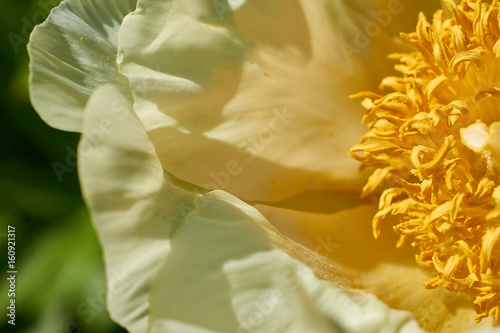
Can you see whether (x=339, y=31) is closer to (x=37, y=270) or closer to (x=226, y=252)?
(x=226, y=252)

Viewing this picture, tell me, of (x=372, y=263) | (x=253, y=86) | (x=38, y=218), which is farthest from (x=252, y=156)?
(x=38, y=218)

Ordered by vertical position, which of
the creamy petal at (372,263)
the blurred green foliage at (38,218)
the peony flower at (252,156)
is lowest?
the blurred green foliage at (38,218)

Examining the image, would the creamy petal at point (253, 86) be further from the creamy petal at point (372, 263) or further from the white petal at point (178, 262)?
the white petal at point (178, 262)

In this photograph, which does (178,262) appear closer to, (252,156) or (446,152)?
(252,156)

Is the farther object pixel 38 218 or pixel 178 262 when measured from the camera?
pixel 38 218

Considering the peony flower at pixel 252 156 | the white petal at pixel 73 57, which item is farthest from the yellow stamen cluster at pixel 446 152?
the white petal at pixel 73 57

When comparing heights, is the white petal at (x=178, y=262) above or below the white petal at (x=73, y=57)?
below

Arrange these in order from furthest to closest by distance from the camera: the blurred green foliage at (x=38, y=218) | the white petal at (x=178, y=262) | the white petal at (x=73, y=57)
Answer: the blurred green foliage at (x=38, y=218), the white petal at (x=73, y=57), the white petal at (x=178, y=262)

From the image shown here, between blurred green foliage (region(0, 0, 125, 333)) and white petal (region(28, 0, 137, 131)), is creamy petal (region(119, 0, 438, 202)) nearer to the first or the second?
white petal (region(28, 0, 137, 131))
